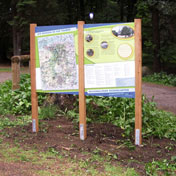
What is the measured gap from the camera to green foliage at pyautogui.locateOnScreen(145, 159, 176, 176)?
3.76m

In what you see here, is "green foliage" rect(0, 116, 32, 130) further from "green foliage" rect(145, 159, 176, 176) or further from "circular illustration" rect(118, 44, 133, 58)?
"green foliage" rect(145, 159, 176, 176)

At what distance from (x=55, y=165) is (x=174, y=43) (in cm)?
1853

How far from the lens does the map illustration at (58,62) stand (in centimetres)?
504

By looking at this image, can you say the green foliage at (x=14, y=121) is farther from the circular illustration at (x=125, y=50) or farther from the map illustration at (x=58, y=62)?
the circular illustration at (x=125, y=50)

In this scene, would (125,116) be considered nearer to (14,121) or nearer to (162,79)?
(14,121)

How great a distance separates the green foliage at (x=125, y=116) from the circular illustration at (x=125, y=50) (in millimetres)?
1299

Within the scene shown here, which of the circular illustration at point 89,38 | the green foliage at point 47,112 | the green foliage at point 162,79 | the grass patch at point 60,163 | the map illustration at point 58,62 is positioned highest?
the circular illustration at point 89,38

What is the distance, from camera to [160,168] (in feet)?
12.7

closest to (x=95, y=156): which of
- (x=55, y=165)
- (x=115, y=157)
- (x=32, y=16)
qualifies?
(x=115, y=157)

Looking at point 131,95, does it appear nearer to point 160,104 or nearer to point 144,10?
point 160,104

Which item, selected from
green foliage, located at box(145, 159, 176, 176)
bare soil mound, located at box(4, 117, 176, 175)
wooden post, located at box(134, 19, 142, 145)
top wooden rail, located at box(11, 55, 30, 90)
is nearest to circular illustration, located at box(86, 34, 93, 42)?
wooden post, located at box(134, 19, 142, 145)

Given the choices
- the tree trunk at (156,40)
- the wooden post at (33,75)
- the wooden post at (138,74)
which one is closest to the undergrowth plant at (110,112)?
the wooden post at (138,74)

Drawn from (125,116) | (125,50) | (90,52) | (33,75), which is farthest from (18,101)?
(125,50)

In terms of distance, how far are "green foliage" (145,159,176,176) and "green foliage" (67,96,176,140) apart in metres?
1.11
